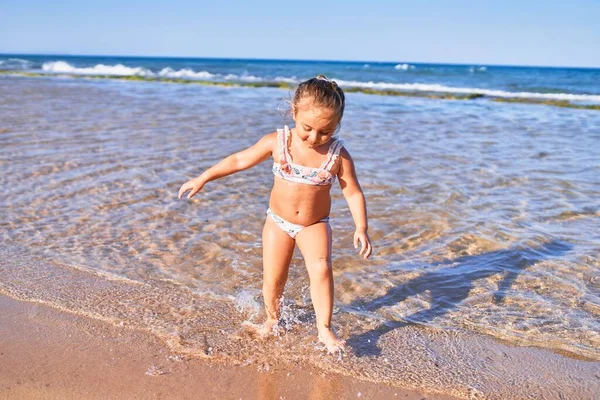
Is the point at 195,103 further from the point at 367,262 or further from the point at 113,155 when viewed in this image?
the point at 367,262

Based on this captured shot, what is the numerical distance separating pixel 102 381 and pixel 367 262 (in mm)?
2125

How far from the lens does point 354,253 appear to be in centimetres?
430

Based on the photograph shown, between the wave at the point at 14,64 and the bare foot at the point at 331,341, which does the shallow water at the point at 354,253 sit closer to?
the bare foot at the point at 331,341

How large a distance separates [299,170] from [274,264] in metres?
0.50

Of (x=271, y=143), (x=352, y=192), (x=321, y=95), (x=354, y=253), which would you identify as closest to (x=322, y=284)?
(x=352, y=192)

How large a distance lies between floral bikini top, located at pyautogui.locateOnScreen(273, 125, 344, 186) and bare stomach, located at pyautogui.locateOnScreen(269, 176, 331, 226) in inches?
1.2

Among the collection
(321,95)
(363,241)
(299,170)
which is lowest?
(363,241)

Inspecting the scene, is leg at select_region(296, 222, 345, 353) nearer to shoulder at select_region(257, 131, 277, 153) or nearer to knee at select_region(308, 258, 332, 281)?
knee at select_region(308, 258, 332, 281)

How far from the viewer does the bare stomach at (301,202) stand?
3.07 m

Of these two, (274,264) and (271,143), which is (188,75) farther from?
(274,264)

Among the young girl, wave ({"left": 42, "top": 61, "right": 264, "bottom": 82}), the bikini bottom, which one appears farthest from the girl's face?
wave ({"left": 42, "top": 61, "right": 264, "bottom": 82})

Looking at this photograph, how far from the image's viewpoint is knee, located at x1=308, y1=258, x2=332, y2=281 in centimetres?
294

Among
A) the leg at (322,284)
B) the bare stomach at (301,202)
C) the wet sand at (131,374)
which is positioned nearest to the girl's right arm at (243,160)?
the bare stomach at (301,202)

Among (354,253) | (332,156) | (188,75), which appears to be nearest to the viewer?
(332,156)
